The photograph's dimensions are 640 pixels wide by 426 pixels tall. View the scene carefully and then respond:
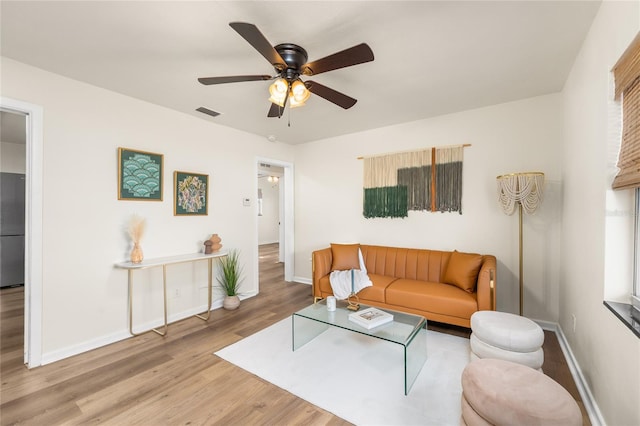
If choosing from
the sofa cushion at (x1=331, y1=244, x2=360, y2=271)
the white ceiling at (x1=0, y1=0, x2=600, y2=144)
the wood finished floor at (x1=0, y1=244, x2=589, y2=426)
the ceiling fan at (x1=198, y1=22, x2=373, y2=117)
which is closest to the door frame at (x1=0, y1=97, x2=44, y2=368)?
the wood finished floor at (x1=0, y1=244, x2=589, y2=426)

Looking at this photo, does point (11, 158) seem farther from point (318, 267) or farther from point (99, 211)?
point (318, 267)

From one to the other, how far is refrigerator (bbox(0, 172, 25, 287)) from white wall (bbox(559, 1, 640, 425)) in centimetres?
759

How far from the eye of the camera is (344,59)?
5.64 ft

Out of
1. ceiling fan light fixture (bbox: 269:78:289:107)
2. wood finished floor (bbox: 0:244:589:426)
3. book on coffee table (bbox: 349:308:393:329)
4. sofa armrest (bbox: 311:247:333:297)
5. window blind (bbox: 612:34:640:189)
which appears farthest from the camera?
sofa armrest (bbox: 311:247:333:297)

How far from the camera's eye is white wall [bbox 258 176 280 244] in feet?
33.2

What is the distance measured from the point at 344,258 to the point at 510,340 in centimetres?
218

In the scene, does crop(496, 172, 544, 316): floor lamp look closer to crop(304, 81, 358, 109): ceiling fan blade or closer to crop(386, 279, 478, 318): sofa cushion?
crop(386, 279, 478, 318): sofa cushion

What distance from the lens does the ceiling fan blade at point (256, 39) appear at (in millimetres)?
1371

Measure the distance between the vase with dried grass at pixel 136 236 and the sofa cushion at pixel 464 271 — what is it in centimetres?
348

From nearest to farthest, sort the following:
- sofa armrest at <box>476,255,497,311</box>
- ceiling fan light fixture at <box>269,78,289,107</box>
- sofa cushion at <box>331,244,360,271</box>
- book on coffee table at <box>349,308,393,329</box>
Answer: ceiling fan light fixture at <box>269,78,289,107</box> < book on coffee table at <box>349,308,393,329</box> < sofa armrest at <box>476,255,497,311</box> < sofa cushion at <box>331,244,360,271</box>

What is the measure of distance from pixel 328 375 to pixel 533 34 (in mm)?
2991

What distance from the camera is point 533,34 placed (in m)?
1.94

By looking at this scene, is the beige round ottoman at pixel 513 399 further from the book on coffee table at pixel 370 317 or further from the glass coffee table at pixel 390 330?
the book on coffee table at pixel 370 317

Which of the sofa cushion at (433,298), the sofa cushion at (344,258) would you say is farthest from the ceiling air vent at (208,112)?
the sofa cushion at (433,298)
